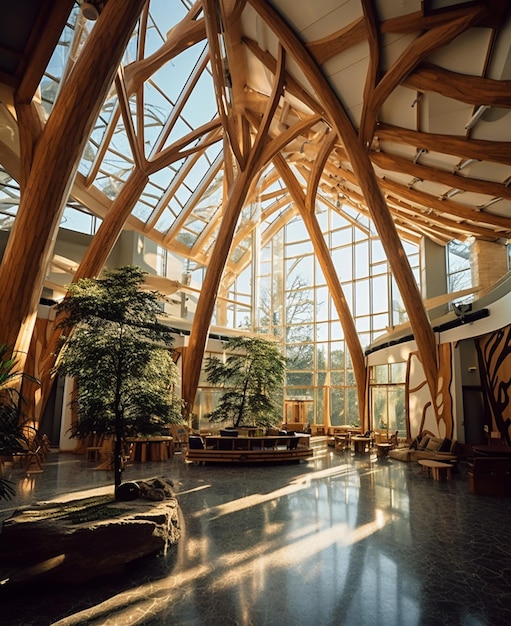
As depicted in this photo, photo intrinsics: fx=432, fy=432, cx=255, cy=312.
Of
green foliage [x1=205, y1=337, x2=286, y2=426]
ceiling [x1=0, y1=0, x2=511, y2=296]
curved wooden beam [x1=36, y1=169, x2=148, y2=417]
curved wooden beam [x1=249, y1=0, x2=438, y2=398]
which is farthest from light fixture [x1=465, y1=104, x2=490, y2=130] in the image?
curved wooden beam [x1=36, y1=169, x2=148, y2=417]

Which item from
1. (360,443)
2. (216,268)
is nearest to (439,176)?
(216,268)

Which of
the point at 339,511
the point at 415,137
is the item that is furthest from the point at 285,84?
the point at 339,511

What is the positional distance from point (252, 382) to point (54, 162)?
987 cm

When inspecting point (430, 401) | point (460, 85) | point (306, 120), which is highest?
point (306, 120)

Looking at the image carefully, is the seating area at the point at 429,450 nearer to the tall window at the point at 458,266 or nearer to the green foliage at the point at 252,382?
the green foliage at the point at 252,382

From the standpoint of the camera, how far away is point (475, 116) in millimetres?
9023

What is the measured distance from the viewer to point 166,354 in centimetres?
677

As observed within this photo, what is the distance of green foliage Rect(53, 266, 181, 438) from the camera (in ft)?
19.9

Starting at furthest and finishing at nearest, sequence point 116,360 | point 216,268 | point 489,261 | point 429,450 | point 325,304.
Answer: point 325,304, point 489,261, point 216,268, point 429,450, point 116,360

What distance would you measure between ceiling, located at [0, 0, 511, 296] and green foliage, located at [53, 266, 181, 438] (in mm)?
3615

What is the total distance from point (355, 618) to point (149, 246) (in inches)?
758

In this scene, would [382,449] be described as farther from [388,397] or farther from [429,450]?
[388,397]

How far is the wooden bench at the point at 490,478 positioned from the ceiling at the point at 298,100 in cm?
642

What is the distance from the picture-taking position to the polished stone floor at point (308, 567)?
11.8 ft
